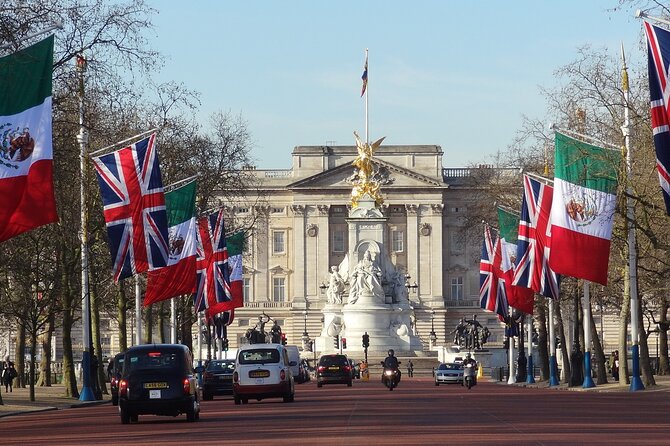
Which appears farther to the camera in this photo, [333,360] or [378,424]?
[333,360]

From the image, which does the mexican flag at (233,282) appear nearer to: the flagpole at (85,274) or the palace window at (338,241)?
the flagpole at (85,274)

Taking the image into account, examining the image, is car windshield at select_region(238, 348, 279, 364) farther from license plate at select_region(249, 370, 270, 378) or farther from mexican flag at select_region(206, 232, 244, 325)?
mexican flag at select_region(206, 232, 244, 325)

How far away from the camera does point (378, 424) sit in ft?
112

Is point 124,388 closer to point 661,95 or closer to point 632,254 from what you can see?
point 661,95

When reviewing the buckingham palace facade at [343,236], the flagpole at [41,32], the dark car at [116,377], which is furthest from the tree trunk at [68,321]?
the buckingham palace facade at [343,236]

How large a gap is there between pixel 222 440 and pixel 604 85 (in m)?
31.4

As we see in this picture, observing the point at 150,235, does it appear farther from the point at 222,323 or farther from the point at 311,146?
the point at 311,146

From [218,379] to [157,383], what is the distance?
22.7 m

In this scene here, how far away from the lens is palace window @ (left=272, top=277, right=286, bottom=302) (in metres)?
188

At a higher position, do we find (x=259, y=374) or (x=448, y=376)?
(x=259, y=374)

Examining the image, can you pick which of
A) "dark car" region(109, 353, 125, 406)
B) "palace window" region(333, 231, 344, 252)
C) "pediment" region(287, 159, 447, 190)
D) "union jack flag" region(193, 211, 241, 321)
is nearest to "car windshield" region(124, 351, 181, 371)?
"dark car" region(109, 353, 125, 406)

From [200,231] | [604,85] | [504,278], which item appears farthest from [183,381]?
[504,278]

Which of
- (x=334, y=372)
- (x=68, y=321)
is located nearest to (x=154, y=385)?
(x=68, y=321)

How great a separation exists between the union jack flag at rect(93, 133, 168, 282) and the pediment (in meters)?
131
